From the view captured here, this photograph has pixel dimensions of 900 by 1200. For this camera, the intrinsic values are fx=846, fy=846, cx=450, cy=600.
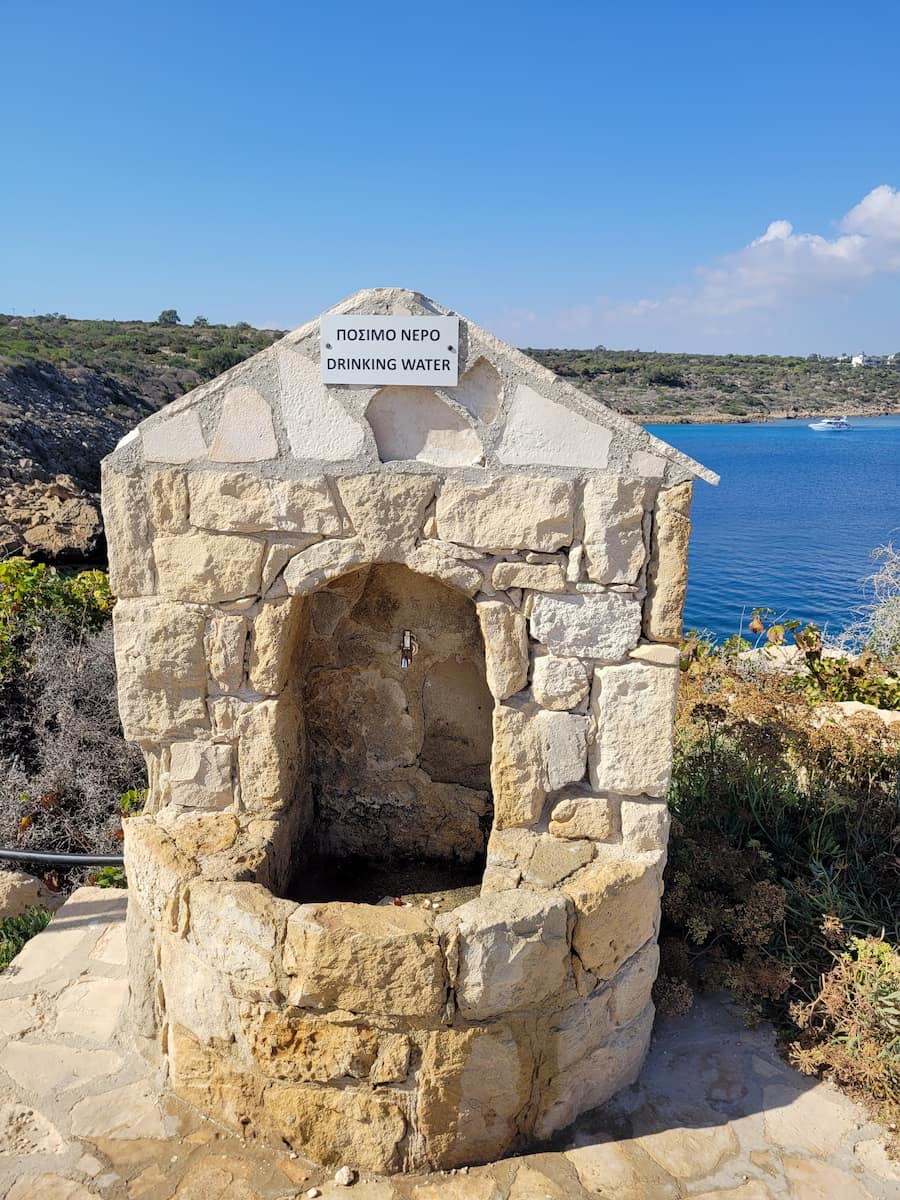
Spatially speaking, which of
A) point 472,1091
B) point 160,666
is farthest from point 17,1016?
point 472,1091

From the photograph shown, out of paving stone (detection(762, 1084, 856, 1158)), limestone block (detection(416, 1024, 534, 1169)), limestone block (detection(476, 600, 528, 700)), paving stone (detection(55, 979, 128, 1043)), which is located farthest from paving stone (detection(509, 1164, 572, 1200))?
paving stone (detection(55, 979, 128, 1043))

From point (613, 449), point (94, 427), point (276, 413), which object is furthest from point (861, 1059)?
point (94, 427)

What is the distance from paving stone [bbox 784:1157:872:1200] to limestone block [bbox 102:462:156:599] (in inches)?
111

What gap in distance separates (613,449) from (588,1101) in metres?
2.22

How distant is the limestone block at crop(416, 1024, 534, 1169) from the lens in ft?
8.50

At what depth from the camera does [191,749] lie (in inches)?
119

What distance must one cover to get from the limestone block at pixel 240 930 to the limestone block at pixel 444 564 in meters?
1.12

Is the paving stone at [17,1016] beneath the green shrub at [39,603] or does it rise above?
beneath

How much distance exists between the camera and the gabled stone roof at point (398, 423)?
264 centimetres

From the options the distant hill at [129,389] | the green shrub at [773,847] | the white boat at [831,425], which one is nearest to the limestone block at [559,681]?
the green shrub at [773,847]

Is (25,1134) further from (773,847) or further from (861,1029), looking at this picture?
(773,847)

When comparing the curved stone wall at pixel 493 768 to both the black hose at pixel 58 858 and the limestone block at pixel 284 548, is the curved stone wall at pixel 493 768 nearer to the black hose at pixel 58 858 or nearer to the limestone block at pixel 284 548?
the limestone block at pixel 284 548

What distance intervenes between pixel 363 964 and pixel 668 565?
59.7 inches

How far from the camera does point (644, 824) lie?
2.90 m
